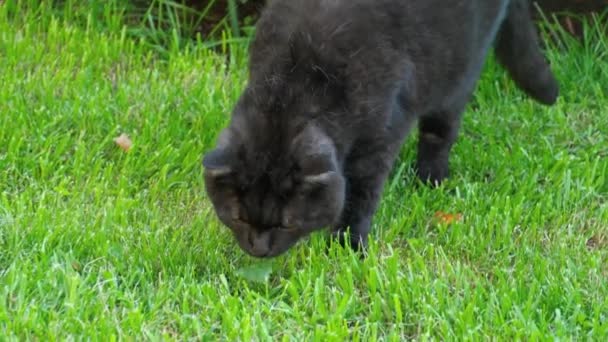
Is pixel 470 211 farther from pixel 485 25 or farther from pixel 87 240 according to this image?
pixel 87 240

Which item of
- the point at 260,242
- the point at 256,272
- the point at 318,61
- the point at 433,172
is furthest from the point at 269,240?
the point at 433,172

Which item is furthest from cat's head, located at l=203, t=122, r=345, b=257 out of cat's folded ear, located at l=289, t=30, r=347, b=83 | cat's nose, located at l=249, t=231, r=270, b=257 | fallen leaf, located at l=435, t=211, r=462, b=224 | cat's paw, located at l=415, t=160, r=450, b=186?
cat's paw, located at l=415, t=160, r=450, b=186

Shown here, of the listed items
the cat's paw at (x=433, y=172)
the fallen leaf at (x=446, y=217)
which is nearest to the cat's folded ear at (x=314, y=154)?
the fallen leaf at (x=446, y=217)

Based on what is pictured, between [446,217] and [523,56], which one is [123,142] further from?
[523,56]

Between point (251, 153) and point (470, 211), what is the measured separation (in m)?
1.13

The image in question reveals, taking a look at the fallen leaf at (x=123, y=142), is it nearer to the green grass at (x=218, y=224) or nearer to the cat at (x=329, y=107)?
the green grass at (x=218, y=224)

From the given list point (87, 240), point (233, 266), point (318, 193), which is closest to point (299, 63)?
point (318, 193)

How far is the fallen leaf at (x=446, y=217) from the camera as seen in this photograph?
3.73 metres

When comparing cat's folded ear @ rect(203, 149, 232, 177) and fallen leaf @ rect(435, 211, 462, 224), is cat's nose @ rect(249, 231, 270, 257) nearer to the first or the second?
cat's folded ear @ rect(203, 149, 232, 177)

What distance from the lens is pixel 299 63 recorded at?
3271 mm

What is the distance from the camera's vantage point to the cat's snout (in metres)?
3.19

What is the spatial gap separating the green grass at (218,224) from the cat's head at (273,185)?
18 centimetres

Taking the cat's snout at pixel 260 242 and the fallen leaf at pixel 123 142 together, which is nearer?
the cat's snout at pixel 260 242

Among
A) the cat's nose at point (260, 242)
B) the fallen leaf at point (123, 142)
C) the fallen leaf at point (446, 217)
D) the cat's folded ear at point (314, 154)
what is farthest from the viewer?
the fallen leaf at point (123, 142)
